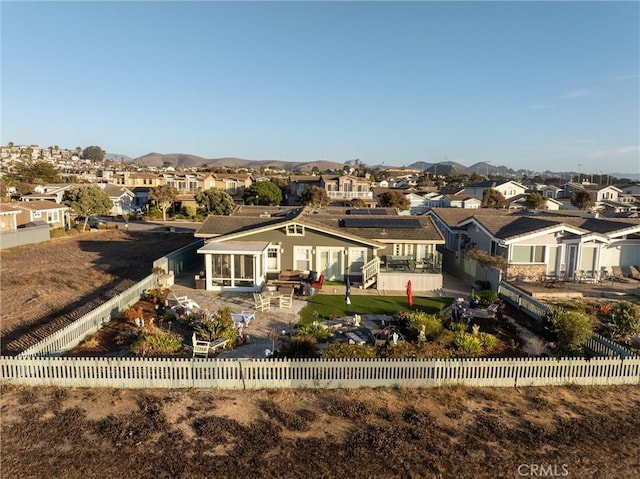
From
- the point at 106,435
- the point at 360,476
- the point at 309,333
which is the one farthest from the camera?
the point at 309,333

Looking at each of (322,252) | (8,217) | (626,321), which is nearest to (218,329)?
(322,252)

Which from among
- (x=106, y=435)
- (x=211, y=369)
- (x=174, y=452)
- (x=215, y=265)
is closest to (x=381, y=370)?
(x=211, y=369)

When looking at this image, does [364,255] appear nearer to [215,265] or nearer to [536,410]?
[215,265]

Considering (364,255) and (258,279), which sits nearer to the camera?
(258,279)

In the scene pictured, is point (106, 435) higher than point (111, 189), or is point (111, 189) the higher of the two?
point (111, 189)

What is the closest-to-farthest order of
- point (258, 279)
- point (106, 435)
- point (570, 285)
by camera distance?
1. point (106, 435)
2. point (258, 279)
3. point (570, 285)

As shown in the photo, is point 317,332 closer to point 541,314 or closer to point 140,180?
point 541,314

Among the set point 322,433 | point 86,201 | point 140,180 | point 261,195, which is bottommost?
point 322,433
